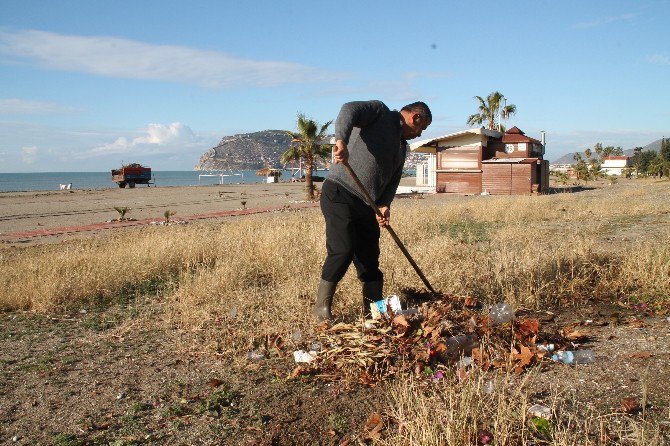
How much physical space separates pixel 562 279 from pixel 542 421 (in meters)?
3.44

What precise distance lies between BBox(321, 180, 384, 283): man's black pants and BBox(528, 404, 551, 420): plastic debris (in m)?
1.93

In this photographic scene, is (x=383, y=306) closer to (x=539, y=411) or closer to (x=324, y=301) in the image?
(x=324, y=301)

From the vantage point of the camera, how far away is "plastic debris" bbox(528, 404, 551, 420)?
2.95m

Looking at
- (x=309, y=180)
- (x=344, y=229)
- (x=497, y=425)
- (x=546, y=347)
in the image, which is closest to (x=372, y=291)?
(x=344, y=229)

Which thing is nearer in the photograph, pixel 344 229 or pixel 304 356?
pixel 304 356

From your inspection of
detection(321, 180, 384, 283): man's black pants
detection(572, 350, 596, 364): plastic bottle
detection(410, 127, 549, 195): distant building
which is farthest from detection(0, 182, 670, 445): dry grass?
detection(410, 127, 549, 195): distant building

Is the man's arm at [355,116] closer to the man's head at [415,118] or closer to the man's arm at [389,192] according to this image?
the man's head at [415,118]

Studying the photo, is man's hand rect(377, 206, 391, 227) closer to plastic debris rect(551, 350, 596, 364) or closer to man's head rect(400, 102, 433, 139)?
man's head rect(400, 102, 433, 139)

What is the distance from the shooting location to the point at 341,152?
4184 millimetres

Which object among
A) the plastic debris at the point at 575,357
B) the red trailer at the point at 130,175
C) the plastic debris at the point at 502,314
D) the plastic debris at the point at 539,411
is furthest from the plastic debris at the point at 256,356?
the red trailer at the point at 130,175

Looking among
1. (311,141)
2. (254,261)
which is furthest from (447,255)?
(311,141)

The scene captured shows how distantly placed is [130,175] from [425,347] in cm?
5625

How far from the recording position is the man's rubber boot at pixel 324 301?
186 inches

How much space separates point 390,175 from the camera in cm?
471
